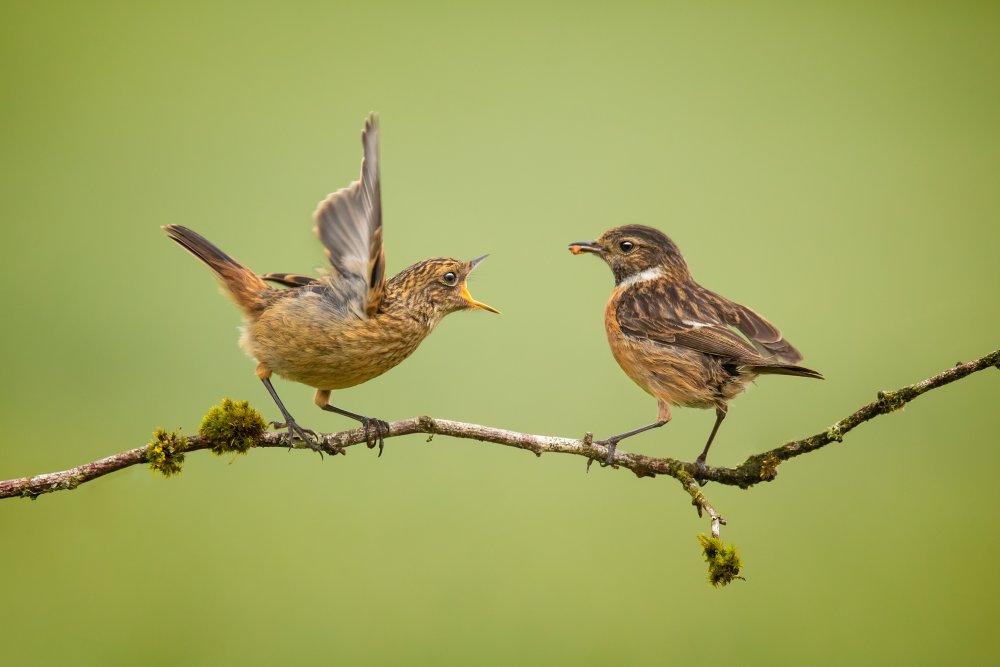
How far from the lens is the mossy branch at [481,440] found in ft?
9.15

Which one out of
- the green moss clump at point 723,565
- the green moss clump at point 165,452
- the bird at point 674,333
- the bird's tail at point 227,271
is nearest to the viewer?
the green moss clump at point 723,565

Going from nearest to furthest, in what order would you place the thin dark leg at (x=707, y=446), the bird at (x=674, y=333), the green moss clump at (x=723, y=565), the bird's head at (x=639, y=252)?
the green moss clump at (x=723, y=565) → the thin dark leg at (x=707, y=446) → the bird at (x=674, y=333) → the bird's head at (x=639, y=252)

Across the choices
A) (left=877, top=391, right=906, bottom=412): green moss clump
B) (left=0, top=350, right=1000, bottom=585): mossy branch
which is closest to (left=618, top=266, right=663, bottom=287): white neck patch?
(left=0, top=350, right=1000, bottom=585): mossy branch

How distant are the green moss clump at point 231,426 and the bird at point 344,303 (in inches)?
11.2

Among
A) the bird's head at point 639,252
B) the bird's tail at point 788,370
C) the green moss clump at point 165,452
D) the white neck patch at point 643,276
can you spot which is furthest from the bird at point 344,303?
the bird's tail at point 788,370

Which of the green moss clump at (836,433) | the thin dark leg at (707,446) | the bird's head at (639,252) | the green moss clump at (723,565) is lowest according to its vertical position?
the green moss clump at (723,565)

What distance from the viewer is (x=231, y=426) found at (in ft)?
10.3

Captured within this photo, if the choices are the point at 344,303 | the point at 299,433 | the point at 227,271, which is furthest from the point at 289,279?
the point at 299,433

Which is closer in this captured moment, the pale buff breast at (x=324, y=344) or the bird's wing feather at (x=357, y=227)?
the bird's wing feather at (x=357, y=227)

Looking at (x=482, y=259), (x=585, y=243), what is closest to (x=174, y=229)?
(x=482, y=259)

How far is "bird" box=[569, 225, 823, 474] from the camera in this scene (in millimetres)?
3939

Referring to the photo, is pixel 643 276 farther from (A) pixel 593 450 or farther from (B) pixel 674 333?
(A) pixel 593 450

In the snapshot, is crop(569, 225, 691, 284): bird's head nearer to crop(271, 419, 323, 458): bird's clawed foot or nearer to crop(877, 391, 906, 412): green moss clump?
crop(271, 419, 323, 458): bird's clawed foot

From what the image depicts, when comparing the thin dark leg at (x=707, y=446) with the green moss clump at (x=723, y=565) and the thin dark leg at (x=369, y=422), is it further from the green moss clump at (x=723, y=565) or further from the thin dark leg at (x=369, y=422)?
the thin dark leg at (x=369, y=422)
